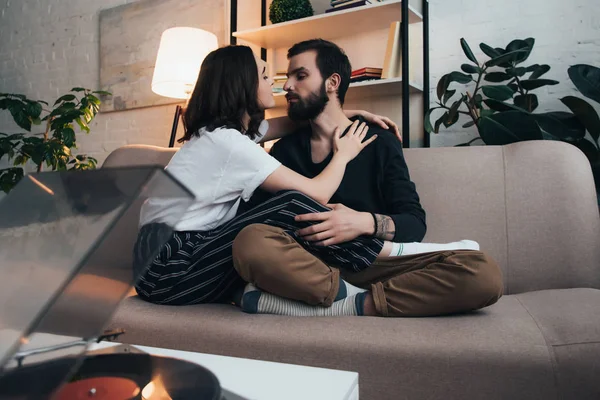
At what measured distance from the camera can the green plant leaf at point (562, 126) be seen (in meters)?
1.93

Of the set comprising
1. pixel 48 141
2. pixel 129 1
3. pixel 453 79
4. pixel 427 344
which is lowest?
pixel 427 344

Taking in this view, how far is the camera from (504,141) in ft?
6.34

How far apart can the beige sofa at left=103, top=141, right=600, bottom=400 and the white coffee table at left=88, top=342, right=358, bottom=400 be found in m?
0.23

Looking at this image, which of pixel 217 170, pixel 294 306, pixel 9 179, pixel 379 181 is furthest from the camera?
pixel 9 179

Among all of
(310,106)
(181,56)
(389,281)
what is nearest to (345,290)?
(389,281)

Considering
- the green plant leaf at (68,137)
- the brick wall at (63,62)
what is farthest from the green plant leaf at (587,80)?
the green plant leaf at (68,137)

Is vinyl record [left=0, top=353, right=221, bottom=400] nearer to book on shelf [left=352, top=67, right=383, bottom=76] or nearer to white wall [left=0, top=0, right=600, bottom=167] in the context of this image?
book on shelf [left=352, top=67, right=383, bottom=76]

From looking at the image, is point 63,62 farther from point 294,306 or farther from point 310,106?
point 294,306

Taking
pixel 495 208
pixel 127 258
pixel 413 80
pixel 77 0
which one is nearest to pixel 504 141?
pixel 495 208

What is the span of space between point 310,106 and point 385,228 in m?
0.68

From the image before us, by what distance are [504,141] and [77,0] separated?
340 cm

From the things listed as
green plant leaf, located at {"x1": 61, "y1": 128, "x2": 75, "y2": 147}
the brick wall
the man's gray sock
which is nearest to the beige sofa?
the man's gray sock

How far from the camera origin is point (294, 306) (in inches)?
45.3

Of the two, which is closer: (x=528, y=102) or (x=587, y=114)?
(x=587, y=114)
